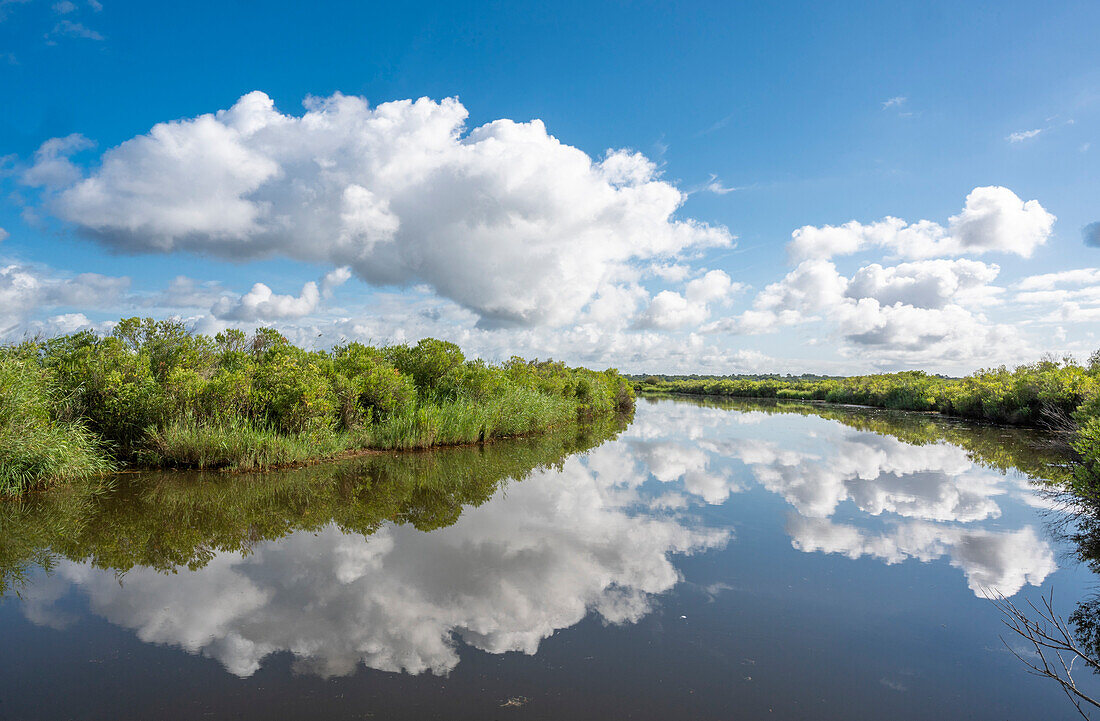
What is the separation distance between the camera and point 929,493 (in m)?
11.9

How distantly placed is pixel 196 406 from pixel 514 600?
10.6m

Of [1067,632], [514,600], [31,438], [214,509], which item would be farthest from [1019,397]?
[31,438]

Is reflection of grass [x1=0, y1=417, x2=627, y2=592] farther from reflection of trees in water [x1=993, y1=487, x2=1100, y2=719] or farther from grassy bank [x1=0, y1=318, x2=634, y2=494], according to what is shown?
reflection of trees in water [x1=993, y1=487, x2=1100, y2=719]

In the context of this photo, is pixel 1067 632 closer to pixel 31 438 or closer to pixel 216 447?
pixel 216 447

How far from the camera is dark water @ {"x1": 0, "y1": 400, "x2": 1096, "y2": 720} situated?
408 cm

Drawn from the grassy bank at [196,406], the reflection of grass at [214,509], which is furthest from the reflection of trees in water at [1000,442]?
the grassy bank at [196,406]

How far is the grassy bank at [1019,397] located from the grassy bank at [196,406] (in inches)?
600

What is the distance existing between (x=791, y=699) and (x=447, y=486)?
871 centimetres

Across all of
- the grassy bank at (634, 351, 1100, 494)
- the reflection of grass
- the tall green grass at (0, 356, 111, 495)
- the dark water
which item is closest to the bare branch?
the dark water

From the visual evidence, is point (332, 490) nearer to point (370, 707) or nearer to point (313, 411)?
point (313, 411)

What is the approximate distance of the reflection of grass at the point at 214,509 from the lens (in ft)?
23.2

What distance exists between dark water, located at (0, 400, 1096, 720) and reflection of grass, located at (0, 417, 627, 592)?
2.4 inches

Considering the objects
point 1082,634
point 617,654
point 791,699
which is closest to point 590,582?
point 617,654

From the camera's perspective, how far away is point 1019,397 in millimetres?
30484
